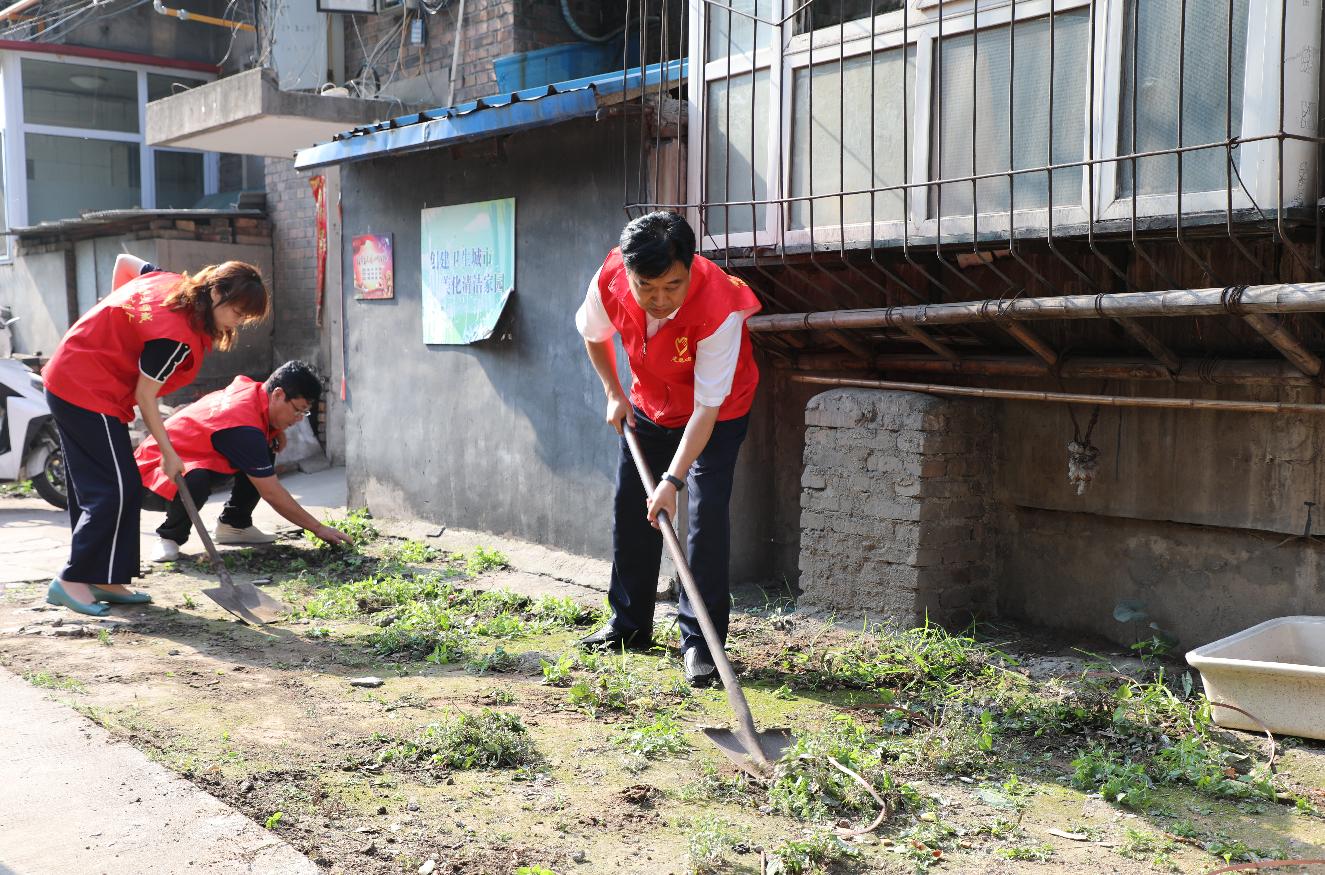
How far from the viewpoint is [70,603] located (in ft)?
16.9

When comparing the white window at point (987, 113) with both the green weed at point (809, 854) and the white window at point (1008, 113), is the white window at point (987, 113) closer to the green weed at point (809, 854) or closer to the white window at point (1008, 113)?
the white window at point (1008, 113)

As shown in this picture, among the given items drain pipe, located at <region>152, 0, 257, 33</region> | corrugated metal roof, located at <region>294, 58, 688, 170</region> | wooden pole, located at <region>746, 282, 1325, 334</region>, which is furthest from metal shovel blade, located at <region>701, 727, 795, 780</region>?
drain pipe, located at <region>152, 0, 257, 33</region>

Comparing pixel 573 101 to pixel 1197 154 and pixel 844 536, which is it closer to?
pixel 844 536

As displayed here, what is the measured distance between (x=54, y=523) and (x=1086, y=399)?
6.91 m

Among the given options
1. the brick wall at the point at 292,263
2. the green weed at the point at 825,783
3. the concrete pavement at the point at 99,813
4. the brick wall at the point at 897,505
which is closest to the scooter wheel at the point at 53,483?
the brick wall at the point at 292,263

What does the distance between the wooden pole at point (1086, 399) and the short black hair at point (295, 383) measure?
297 centimetres

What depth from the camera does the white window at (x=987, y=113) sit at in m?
3.61

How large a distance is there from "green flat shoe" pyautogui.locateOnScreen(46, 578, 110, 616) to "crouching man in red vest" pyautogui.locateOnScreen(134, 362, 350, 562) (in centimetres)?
119

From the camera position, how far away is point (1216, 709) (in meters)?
3.73

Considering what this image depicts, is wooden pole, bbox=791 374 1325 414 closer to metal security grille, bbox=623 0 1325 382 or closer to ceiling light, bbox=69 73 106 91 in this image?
metal security grille, bbox=623 0 1325 382

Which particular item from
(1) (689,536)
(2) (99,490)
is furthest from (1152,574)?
(2) (99,490)

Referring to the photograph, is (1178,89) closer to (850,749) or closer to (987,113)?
(987,113)

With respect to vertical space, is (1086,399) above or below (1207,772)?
above

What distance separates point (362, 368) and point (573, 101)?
10.5ft
